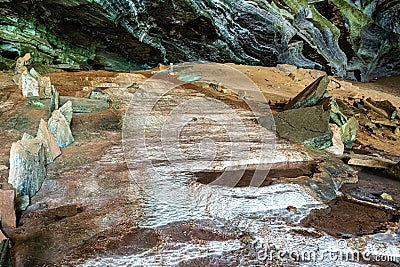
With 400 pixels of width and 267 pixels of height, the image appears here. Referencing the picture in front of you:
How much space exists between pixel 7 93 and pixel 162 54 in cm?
523

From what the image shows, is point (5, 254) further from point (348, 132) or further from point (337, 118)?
point (348, 132)

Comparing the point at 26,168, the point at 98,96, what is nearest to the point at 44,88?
the point at 98,96

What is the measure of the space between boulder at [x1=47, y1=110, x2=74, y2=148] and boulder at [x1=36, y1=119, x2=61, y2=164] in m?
0.15

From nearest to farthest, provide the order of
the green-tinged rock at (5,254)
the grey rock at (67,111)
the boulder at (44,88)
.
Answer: the green-tinged rock at (5,254) < the grey rock at (67,111) < the boulder at (44,88)

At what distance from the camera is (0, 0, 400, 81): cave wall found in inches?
305

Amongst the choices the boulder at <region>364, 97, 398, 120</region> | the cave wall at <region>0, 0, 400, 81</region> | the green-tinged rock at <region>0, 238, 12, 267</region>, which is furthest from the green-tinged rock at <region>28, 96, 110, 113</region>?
the boulder at <region>364, 97, 398, 120</region>

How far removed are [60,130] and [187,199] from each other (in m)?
1.66

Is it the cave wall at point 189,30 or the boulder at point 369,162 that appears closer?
the boulder at point 369,162

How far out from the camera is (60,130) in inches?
134

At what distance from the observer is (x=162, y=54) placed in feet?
31.4

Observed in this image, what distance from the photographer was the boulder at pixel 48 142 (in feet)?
9.88
